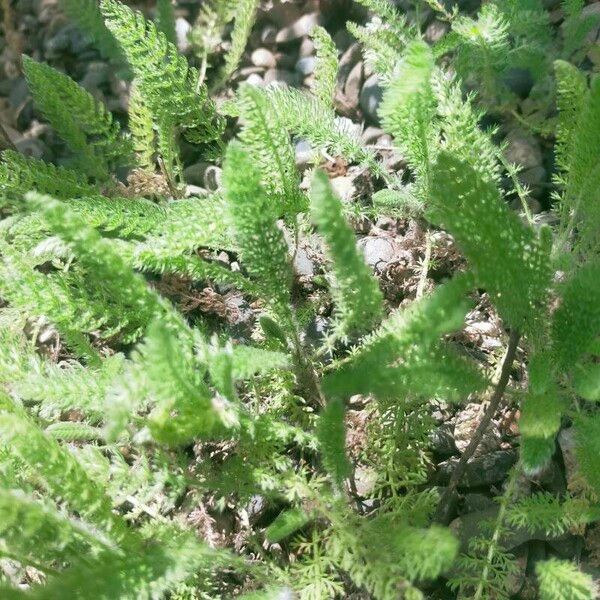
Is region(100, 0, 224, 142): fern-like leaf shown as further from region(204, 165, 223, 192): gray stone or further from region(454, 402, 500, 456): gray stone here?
region(454, 402, 500, 456): gray stone

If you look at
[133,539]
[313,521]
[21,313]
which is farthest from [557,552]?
[21,313]

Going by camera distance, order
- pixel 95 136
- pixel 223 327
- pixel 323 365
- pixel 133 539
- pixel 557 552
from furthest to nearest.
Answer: pixel 95 136 → pixel 223 327 → pixel 323 365 → pixel 557 552 → pixel 133 539

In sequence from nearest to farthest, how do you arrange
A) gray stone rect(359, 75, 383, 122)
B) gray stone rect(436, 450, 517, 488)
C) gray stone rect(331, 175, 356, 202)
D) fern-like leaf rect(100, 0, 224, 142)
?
gray stone rect(436, 450, 517, 488) < fern-like leaf rect(100, 0, 224, 142) < gray stone rect(331, 175, 356, 202) < gray stone rect(359, 75, 383, 122)

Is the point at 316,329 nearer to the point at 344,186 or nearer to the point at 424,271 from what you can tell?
the point at 424,271

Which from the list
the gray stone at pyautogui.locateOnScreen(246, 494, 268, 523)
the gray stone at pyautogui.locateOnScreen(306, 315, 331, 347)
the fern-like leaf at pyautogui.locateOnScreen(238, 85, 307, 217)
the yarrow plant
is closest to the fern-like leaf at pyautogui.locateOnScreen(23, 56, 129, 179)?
the yarrow plant

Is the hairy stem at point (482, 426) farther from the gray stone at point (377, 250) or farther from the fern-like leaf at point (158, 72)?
the fern-like leaf at point (158, 72)

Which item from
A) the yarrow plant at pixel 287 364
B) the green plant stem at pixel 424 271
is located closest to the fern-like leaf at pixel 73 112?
the yarrow plant at pixel 287 364

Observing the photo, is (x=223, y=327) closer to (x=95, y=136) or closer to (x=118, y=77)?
(x=95, y=136)
